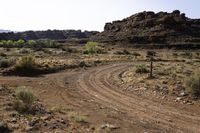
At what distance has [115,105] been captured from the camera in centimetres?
1928

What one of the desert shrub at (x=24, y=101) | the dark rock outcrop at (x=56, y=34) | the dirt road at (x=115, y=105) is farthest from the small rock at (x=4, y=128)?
the dark rock outcrop at (x=56, y=34)

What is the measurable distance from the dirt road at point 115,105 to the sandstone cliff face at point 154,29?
8603 cm

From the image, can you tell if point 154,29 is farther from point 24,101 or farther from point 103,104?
point 24,101

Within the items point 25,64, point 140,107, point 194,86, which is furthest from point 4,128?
point 25,64

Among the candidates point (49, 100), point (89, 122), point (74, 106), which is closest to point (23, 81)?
point (49, 100)

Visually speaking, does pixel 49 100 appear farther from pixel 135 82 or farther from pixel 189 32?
pixel 189 32

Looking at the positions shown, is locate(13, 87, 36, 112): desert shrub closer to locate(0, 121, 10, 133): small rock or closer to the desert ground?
the desert ground

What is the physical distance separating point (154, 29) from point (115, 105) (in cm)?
10764

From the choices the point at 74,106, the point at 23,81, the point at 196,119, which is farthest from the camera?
the point at 23,81

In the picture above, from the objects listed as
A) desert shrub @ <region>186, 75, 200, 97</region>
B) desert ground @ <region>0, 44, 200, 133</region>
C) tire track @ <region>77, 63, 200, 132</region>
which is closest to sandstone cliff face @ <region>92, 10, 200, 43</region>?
desert ground @ <region>0, 44, 200, 133</region>

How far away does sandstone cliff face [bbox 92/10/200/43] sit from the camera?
114 metres

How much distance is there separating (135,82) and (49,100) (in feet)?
27.7

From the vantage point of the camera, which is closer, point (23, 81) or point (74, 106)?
point (74, 106)

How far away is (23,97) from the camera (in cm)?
1722
